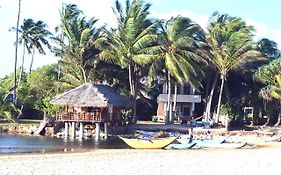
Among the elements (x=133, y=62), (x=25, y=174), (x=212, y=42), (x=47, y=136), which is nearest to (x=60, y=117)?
(x=47, y=136)

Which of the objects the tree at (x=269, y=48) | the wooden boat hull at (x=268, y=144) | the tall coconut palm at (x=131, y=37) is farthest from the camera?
the tree at (x=269, y=48)

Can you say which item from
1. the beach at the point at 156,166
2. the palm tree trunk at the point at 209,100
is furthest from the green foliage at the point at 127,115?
the beach at the point at 156,166

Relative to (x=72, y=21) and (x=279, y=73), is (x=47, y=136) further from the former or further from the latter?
(x=279, y=73)

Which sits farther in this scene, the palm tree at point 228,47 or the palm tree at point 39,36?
the palm tree at point 39,36

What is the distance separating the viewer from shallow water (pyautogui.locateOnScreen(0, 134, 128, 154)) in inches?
1293

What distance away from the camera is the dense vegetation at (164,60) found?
47.9 meters

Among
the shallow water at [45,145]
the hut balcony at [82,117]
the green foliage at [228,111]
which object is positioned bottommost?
the shallow water at [45,145]

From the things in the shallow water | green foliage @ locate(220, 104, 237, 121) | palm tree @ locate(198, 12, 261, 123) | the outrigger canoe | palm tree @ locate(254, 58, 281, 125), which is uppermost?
palm tree @ locate(198, 12, 261, 123)

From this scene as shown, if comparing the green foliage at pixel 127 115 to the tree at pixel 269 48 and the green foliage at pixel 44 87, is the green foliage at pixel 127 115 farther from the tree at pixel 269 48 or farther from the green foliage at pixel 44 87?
the tree at pixel 269 48

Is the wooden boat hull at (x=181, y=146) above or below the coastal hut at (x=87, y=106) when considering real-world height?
below

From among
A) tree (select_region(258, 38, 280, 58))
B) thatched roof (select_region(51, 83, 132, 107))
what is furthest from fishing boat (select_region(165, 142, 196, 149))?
tree (select_region(258, 38, 280, 58))

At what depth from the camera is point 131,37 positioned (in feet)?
156

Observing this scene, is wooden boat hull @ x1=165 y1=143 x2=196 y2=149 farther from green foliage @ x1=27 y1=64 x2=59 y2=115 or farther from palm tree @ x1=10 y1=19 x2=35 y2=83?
palm tree @ x1=10 y1=19 x2=35 y2=83

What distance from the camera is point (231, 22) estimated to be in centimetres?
5181
